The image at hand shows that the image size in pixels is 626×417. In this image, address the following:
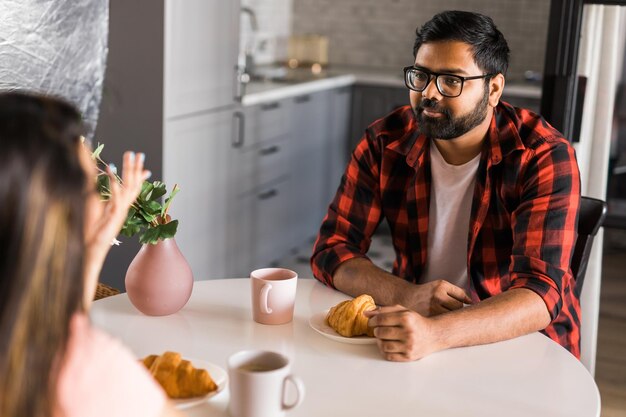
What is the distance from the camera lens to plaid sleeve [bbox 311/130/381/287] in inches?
76.3

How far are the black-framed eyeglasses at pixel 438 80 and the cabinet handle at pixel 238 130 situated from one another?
6.14 ft

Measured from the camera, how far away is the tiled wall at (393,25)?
5.23m

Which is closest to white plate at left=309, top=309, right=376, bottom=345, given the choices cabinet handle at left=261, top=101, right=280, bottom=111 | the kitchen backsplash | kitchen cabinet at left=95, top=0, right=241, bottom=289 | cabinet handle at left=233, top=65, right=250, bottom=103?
kitchen cabinet at left=95, top=0, right=241, bottom=289

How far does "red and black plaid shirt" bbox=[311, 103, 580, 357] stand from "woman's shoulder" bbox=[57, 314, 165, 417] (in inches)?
35.7

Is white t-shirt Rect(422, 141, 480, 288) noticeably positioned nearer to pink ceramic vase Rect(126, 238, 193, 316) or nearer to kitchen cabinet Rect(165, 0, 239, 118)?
pink ceramic vase Rect(126, 238, 193, 316)

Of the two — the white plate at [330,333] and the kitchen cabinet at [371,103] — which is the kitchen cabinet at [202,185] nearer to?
the kitchen cabinet at [371,103]

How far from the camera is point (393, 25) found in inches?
216

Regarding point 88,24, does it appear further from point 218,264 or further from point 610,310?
point 610,310

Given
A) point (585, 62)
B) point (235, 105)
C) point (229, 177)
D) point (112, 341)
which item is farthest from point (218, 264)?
point (112, 341)

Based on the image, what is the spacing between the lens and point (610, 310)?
3918mm

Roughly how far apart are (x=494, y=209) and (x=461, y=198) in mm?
97

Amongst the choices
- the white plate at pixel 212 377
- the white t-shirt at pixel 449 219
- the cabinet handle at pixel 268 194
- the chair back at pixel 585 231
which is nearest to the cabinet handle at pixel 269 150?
the cabinet handle at pixel 268 194

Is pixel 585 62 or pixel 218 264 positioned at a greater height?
pixel 585 62

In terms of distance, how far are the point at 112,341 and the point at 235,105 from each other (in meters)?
2.85
